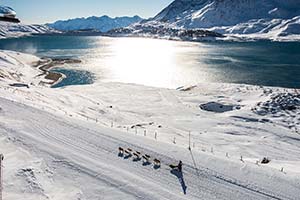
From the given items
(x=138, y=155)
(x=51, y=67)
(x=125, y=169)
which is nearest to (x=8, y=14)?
(x=125, y=169)

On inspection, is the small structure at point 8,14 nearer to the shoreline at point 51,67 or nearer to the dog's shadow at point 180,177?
the dog's shadow at point 180,177

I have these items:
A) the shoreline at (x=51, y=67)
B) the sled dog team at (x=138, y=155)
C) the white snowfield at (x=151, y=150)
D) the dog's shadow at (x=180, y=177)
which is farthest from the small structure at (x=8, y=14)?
the shoreline at (x=51, y=67)

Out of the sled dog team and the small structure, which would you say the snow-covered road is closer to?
the sled dog team

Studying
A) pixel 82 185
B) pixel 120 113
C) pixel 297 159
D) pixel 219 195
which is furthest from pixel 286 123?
pixel 82 185

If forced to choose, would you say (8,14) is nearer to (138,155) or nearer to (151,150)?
(138,155)

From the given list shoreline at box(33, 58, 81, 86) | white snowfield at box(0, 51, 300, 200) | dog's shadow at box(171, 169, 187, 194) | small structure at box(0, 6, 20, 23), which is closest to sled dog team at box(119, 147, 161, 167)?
white snowfield at box(0, 51, 300, 200)

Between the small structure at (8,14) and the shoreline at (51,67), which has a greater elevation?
the small structure at (8,14)
